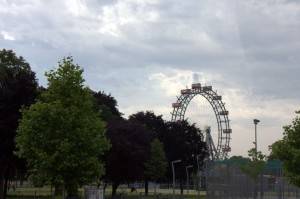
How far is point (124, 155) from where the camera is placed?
216ft

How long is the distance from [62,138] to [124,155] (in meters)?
35.9

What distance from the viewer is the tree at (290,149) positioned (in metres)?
32.6

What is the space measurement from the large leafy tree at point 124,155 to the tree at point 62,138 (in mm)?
31502

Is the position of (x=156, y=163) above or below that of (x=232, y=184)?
above

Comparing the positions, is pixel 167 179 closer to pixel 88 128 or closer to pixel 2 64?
pixel 2 64

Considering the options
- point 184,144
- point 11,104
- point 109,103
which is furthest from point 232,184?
point 184,144

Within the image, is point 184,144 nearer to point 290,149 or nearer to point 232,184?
point 232,184

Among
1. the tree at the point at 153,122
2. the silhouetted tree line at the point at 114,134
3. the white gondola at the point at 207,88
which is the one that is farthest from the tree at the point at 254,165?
the white gondola at the point at 207,88

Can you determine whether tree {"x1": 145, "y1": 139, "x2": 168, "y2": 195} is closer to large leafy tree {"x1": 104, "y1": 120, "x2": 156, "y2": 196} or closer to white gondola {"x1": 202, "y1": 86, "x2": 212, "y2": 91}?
large leafy tree {"x1": 104, "y1": 120, "x2": 156, "y2": 196}

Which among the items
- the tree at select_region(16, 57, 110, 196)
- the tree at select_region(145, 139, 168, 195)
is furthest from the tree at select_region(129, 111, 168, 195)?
the tree at select_region(16, 57, 110, 196)

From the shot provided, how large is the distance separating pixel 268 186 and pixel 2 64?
3206 centimetres

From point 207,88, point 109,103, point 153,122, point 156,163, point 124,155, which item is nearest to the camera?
point 124,155

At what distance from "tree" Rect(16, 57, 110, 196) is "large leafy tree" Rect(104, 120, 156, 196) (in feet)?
103

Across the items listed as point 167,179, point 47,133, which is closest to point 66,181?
point 47,133
